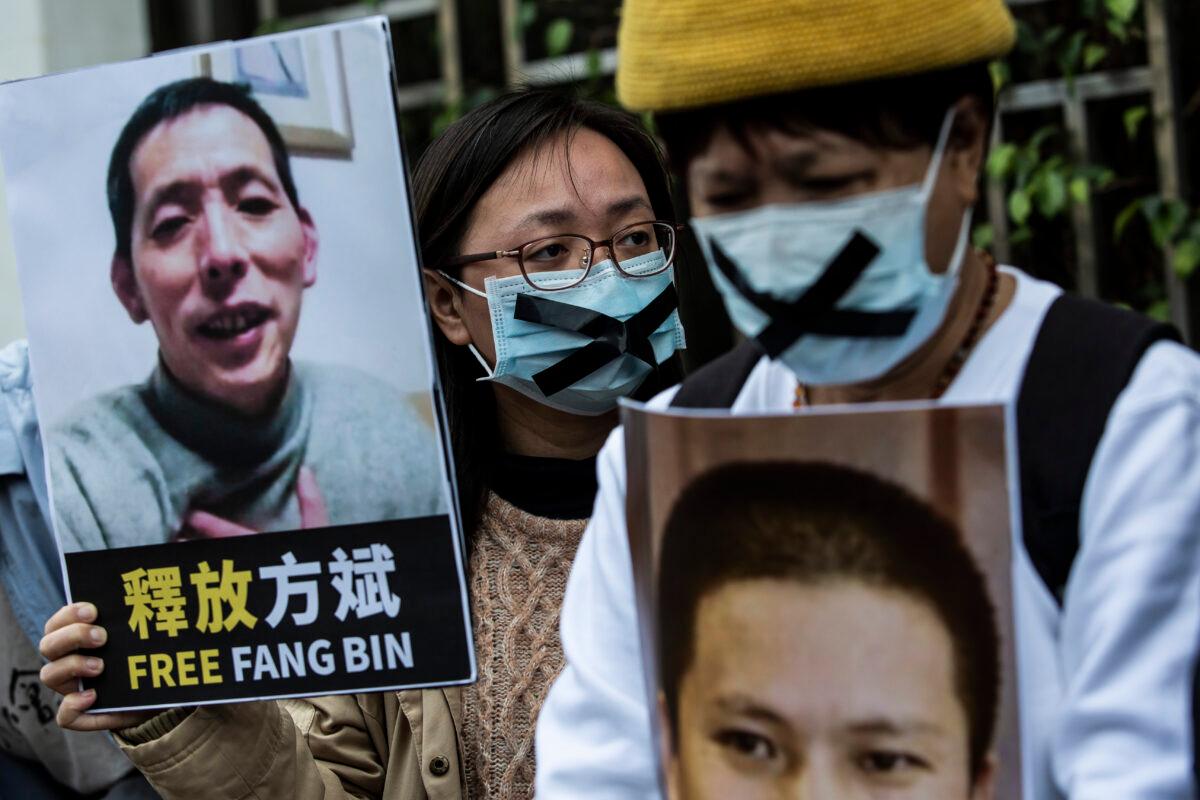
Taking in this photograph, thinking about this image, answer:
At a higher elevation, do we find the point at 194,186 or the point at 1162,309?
the point at 194,186

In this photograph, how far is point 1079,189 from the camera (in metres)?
4.29

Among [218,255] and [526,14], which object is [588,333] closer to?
[218,255]

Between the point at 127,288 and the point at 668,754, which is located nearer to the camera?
the point at 668,754

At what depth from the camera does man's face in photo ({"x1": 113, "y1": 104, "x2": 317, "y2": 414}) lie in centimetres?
207

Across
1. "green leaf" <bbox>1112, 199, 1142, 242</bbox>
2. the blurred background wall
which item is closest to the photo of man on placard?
"green leaf" <bbox>1112, 199, 1142, 242</bbox>

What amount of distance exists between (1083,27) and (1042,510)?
3.42m

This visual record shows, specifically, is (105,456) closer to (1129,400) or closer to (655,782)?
(655,782)

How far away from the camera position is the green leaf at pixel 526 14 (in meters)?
5.15

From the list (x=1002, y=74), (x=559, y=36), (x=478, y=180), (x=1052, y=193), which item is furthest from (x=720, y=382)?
(x=559, y=36)

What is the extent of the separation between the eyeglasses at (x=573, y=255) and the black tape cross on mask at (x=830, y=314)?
1.05 metres

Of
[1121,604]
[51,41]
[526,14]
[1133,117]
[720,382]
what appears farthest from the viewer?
[51,41]

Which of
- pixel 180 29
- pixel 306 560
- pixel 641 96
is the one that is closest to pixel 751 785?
pixel 641 96

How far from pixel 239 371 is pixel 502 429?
2.25 feet

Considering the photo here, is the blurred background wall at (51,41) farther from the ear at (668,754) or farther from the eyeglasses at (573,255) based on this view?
the ear at (668,754)
